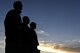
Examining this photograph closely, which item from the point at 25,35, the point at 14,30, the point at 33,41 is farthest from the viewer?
the point at 33,41

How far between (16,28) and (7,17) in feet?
1.93

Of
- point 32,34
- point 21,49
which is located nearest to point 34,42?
point 32,34

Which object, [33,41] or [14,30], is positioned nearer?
[14,30]

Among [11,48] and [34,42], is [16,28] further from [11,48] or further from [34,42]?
[34,42]

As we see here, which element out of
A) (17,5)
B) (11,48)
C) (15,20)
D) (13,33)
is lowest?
(11,48)

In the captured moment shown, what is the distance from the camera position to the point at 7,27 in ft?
26.9

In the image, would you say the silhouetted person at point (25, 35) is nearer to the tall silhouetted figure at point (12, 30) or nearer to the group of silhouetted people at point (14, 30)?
the group of silhouetted people at point (14, 30)

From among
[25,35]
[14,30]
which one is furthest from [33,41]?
[14,30]

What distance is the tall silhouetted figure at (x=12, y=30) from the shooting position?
8.05 metres

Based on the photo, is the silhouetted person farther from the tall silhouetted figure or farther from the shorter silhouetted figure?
the tall silhouetted figure

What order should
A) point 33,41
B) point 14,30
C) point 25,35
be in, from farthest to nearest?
1. point 33,41
2. point 25,35
3. point 14,30

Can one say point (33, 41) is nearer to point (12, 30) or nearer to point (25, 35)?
point (25, 35)

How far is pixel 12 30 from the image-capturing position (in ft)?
26.6

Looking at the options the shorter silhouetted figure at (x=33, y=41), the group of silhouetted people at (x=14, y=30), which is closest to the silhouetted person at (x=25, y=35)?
the shorter silhouetted figure at (x=33, y=41)
